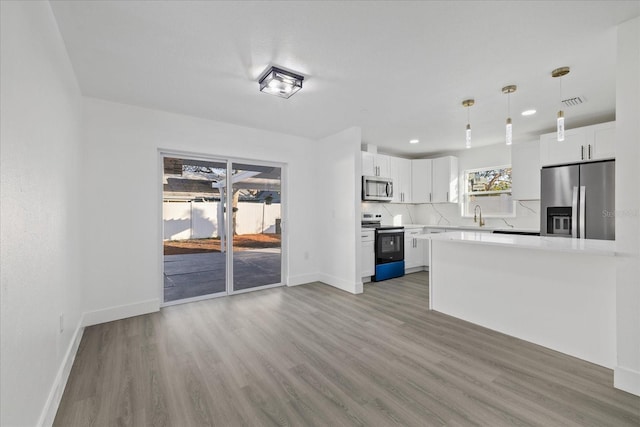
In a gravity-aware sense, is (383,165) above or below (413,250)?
above

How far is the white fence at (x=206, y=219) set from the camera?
3.81 meters

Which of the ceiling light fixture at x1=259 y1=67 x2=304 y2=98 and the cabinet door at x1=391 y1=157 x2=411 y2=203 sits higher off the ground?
the ceiling light fixture at x1=259 y1=67 x2=304 y2=98

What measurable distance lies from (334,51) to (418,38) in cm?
65

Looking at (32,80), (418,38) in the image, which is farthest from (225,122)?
(418,38)

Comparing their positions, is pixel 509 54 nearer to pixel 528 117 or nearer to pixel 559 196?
pixel 528 117

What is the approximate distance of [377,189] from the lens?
17.1 feet

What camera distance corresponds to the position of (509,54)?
7.43 ft

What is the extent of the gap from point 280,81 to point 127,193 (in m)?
2.32

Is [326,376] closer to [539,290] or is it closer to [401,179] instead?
[539,290]

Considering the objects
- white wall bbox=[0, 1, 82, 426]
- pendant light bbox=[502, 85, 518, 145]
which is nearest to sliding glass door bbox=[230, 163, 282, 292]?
white wall bbox=[0, 1, 82, 426]

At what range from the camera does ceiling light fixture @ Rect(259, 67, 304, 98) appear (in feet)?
8.18

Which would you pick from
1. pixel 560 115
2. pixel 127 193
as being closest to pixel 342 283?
pixel 127 193

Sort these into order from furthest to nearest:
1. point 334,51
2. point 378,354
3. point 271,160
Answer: point 271,160, point 378,354, point 334,51

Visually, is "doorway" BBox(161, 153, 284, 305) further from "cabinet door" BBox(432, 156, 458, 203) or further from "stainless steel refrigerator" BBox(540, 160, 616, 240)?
"stainless steel refrigerator" BBox(540, 160, 616, 240)
